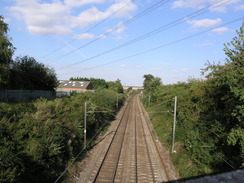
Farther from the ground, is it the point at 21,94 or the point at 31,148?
the point at 21,94

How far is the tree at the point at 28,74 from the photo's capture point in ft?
106

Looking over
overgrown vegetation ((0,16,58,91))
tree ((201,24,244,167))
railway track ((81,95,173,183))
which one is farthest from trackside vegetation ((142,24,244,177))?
overgrown vegetation ((0,16,58,91))

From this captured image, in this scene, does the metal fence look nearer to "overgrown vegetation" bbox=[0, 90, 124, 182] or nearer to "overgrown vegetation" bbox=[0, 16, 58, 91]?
"overgrown vegetation" bbox=[0, 16, 58, 91]

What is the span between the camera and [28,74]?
32656 mm

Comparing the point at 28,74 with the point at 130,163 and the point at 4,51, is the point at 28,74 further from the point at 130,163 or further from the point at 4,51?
the point at 130,163

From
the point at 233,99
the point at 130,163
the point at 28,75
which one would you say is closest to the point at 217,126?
the point at 233,99

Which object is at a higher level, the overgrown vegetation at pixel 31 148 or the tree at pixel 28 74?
the tree at pixel 28 74

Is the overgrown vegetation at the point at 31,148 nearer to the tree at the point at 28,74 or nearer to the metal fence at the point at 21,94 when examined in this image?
the metal fence at the point at 21,94

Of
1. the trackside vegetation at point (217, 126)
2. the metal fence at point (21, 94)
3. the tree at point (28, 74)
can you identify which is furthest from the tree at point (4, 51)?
the trackside vegetation at point (217, 126)

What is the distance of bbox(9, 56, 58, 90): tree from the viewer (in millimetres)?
32188

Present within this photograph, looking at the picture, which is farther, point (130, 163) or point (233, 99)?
point (130, 163)

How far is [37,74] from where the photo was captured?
3391 cm

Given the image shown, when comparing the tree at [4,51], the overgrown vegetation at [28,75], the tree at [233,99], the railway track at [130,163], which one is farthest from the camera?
the overgrown vegetation at [28,75]

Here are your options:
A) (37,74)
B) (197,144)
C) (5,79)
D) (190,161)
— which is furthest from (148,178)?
(37,74)
